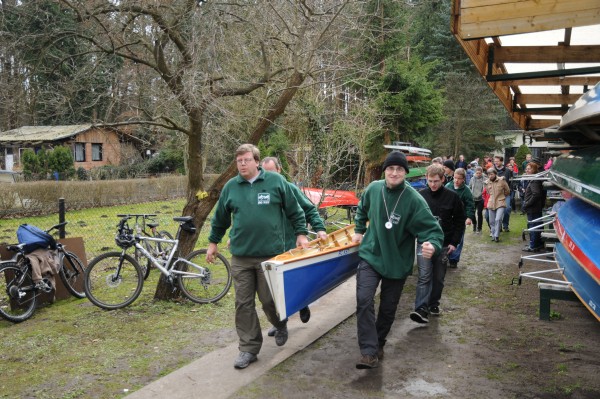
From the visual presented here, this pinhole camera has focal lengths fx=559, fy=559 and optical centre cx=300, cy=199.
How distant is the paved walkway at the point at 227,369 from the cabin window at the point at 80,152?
37165mm

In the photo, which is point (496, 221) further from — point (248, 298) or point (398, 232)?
point (248, 298)

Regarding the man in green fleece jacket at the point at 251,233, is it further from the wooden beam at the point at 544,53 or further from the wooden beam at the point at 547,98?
the wooden beam at the point at 547,98

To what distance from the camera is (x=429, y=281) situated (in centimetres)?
597

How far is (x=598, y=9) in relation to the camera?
460cm

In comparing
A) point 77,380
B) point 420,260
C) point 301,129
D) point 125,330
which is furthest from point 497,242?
point 77,380

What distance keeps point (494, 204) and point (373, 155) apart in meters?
12.9

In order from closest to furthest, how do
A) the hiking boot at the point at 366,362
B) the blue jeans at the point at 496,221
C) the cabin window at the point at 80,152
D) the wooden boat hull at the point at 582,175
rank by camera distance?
the hiking boot at the point at 366,362
the wooden boat hull at the point at 582,175
the blue jeans at the point at 496,221
the cabin window at the point at 80,152

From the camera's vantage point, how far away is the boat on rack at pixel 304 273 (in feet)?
14.5

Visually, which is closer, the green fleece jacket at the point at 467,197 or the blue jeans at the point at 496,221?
the green fleece jacket at the point at 467,197

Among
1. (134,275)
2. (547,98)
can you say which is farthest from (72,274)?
(547,98)

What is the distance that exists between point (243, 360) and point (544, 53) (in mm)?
4903

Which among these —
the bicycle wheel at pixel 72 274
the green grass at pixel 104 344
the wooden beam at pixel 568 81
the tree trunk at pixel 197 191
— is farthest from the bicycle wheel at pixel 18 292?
the wooden beam at pixel 568 81

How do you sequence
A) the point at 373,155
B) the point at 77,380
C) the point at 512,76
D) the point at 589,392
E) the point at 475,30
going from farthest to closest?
the point at 373,155, the point at 512,76, the point at 475,30, the point at 77,380, the point at 589,392

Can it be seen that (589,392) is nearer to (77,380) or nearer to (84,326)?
(77,380)
